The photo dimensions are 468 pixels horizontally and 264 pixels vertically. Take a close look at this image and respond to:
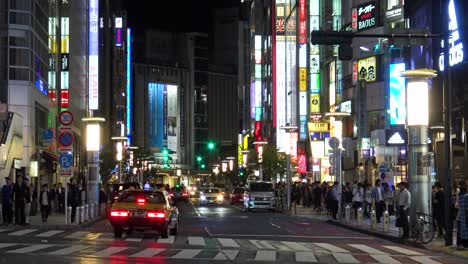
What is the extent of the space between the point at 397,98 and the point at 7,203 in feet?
94.1

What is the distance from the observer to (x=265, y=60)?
124000mm

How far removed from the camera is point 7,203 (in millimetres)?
29656

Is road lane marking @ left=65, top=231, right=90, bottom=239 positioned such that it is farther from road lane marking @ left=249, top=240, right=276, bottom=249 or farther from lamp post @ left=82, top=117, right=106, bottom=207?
lamp post @ left=82, top=117, right=106, bottom=207

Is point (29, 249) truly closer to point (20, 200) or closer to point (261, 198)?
point (20, 200)

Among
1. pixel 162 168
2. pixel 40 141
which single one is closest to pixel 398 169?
pixel 40 141

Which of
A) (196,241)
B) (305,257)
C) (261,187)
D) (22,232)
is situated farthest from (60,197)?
(305,257)

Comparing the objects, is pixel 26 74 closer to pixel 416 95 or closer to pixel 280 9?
pixel 416 95

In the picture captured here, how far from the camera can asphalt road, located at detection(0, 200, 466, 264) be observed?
17.9 meters

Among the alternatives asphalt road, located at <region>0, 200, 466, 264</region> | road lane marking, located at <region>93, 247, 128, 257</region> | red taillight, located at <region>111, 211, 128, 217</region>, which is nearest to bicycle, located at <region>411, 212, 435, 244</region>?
asphalt road, located at <region>0, 200, 466, 264</region>

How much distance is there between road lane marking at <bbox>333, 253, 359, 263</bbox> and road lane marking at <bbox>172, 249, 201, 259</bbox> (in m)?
3.51

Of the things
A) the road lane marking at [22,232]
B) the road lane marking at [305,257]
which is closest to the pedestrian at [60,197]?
the road lane marking at [22,232]

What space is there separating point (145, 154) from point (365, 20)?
82920 millimetres

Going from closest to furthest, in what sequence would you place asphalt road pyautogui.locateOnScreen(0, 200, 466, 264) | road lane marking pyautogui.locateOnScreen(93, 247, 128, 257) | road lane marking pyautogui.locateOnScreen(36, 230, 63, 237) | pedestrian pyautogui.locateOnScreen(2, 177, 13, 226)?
asphalt road pyautogui.locateOnScreen(0, 200, 466, 264), road lane marking pyautogui.locateOnScreen(93, 247, 128, 257), road lane marking pyautogui.locateOnScreen(36, 230, 63, 237), pedestrian pyautogui.locateOnScreen(2, 177, 13, 226)

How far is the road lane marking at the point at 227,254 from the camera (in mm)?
18188
